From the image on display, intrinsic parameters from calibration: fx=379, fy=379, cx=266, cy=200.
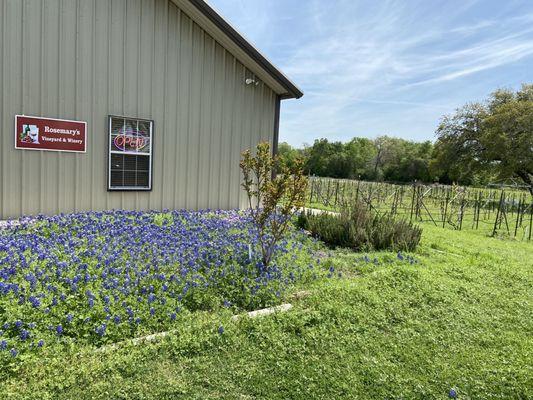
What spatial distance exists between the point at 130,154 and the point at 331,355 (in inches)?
231

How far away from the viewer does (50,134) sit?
6.55 metres

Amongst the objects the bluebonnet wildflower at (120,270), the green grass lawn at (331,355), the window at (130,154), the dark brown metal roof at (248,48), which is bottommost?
the green grass lawn at (331,355)

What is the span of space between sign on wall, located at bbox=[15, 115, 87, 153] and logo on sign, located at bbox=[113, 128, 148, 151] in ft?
2.02

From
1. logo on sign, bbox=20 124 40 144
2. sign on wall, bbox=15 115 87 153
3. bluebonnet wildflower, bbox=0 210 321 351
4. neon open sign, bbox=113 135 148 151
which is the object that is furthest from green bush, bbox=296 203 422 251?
logo on sign, bbox=20 124 40 144

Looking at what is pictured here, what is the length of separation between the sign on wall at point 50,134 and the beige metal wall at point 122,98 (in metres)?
0.10

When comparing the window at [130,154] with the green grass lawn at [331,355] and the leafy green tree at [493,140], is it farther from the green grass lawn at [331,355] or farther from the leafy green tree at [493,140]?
the leafy green tree at [493,140]

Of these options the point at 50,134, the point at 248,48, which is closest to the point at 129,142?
the point at 50,134

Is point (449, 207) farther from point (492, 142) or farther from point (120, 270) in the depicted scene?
point (120, 270)

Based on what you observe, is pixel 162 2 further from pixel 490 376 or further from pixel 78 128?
pixel 490 376

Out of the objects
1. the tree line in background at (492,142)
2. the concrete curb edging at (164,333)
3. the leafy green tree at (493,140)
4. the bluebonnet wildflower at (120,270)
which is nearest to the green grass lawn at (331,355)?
the concrete curb edging at (164,333)

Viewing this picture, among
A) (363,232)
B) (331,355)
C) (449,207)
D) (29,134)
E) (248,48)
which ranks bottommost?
(331,355)

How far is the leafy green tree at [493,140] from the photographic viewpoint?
26.2 meters

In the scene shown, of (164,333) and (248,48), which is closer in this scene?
(164,333)

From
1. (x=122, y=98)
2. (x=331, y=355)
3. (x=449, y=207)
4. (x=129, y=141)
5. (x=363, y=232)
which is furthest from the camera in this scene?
(x=449, y=207)
